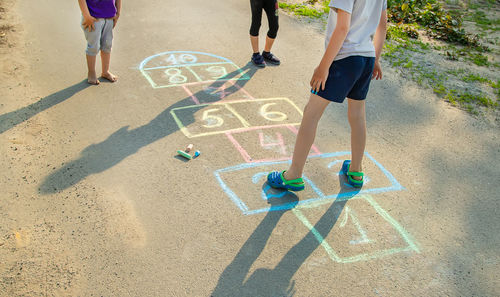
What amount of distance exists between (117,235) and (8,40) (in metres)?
4.22

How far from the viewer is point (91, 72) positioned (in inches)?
176

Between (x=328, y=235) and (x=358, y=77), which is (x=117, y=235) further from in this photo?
(x=358, y=77)

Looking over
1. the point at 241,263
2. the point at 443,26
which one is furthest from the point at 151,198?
the point at 443,26

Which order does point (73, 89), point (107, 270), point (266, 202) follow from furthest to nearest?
point (73, 89) → point (266, 202) → point (107, 270)

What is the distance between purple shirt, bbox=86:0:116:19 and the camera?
13.7 ft

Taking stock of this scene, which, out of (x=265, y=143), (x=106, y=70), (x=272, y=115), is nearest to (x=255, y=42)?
(x=272, y=115)

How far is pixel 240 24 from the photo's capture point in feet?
22.0

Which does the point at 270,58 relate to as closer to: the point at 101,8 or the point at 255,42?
the point at 255,42

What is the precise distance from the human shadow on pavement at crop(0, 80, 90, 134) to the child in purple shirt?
0.22 meters

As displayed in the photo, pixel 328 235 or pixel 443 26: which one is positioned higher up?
pixel 443 26

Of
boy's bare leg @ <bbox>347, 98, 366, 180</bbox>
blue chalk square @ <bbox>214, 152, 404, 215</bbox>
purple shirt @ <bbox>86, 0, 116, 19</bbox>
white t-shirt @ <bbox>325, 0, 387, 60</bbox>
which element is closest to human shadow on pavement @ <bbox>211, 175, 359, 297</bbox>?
blue chalk square @ <bbox>214, 152, 404, 215</bbox>

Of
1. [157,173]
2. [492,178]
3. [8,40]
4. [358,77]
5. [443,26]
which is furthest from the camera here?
[443,26]

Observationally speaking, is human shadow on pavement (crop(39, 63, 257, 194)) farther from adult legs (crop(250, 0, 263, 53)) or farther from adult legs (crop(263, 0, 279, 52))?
adult legs (crop(263, 0, 279, 52))

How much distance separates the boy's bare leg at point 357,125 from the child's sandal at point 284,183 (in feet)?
1.69
